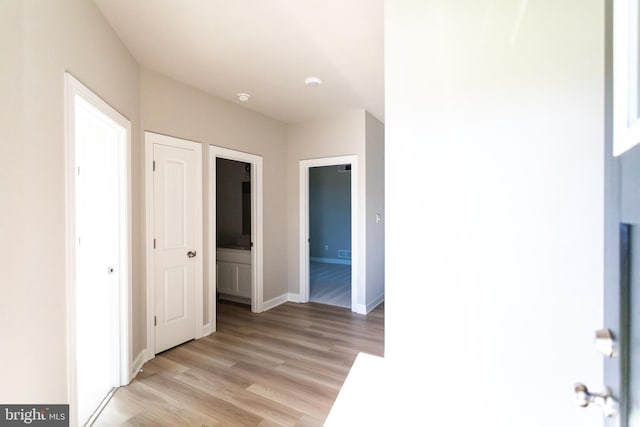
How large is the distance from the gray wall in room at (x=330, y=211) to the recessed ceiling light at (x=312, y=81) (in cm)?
466

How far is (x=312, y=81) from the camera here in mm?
2984

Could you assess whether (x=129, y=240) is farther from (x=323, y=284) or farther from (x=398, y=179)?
(x=323, y=284)

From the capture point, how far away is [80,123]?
2.28 meters

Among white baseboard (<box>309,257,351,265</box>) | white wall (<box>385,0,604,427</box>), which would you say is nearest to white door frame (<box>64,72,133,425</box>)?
white wall (<box>385,0,604,427</box>)

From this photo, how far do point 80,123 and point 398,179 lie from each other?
252 centimetres

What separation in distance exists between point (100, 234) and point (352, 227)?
9.20 ft

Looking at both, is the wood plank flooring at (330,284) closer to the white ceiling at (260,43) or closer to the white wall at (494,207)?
the white ceiling at (260,43)

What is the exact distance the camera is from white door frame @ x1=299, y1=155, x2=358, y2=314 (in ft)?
13.1

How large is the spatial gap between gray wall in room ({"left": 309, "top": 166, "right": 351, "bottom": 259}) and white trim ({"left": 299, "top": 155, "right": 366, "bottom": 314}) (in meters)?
3.35

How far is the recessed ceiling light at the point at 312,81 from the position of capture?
2.95 metres

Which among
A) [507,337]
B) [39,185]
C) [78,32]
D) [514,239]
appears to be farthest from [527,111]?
[78,32]

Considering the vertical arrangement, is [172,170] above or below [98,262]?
above

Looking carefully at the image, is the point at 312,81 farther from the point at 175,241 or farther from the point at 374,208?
the point at 175,241

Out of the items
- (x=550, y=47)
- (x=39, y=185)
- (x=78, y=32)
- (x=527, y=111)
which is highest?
(x=78, y=32)
